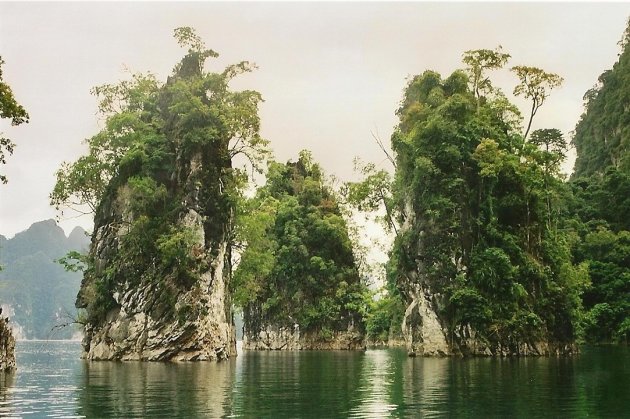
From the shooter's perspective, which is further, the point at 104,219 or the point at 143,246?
the point at 104,219

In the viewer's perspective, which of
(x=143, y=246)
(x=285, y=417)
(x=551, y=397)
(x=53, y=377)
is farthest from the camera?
(x=143, y=246)

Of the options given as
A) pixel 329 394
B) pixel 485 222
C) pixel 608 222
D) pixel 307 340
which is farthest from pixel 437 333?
pixel 608 222

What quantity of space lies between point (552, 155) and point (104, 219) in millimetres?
31787

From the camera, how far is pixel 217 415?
1611 centimetres

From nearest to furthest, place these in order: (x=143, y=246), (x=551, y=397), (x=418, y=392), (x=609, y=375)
A: (x=551, y=397) < (x=418, y=392) < (x=609, y=375) < (x=143, y=246)

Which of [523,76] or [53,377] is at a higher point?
[523,76]

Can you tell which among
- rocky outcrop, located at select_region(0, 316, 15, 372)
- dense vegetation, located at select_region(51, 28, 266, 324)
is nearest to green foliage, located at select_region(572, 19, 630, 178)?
dense vegetation, located at select_region(51, 28, 266, 324)

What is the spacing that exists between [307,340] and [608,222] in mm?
34872

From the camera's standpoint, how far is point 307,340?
Result: 7988cm

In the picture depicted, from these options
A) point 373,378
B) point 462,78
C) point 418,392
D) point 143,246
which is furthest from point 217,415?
point 462,78

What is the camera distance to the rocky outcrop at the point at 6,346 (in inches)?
1127

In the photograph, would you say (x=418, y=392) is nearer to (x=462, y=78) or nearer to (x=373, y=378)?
(x=373, y=378)

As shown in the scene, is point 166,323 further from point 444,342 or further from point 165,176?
point 444,342

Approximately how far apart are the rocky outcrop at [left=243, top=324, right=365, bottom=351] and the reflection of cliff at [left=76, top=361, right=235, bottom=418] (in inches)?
1895
